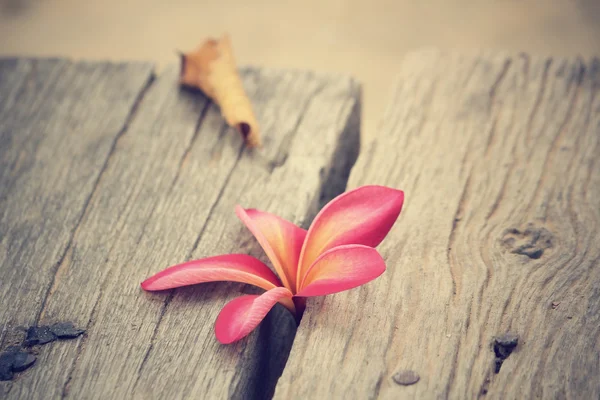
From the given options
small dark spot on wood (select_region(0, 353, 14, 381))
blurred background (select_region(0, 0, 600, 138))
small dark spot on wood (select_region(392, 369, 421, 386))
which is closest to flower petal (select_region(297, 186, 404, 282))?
small dark spot on wood (select_region(392, 369, 421, 386))

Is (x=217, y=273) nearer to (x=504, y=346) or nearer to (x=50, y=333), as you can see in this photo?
(x=50, y=333)

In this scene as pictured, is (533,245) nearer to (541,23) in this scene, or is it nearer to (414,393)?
(414,393)

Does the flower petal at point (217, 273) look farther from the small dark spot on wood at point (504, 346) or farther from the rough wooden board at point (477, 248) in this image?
the small dark spot on wood at point (504, 346)

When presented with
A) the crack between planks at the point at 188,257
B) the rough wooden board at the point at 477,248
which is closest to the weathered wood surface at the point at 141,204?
the crack between planks at the point at 188,257

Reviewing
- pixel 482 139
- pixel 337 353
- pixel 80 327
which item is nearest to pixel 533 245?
pixel 482 139

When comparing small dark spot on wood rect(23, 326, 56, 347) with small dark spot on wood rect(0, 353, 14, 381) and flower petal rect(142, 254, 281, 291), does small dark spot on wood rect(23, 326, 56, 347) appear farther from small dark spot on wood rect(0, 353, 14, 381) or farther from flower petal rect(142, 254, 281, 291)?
flower petal rect(142, 254, 281, 291)

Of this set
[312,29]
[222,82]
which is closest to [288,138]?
[222,82]

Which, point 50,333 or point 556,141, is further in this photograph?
point 556,141
